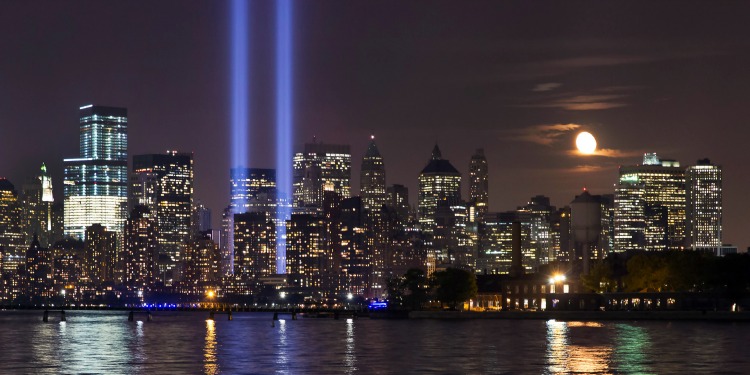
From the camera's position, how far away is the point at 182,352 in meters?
125

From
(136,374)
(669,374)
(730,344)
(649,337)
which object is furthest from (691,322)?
(136,374)

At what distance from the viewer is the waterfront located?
103000 millimetres

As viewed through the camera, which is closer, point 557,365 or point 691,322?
point 557,365

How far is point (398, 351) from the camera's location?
124500 mm

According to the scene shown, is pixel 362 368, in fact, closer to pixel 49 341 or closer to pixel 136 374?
pixel 136 374

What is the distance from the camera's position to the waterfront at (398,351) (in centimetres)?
10300

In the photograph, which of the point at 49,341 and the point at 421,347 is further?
the point at 49,341

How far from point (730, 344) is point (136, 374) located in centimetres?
5896

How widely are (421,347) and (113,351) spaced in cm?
2804

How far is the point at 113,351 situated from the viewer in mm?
128000

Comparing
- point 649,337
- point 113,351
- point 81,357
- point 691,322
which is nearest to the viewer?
point 81,357

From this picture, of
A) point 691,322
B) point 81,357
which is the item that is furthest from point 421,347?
point 691,322

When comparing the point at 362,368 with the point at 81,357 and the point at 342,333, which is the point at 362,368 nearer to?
the point at 81,357

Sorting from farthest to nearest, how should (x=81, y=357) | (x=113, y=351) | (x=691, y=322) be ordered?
1. (x=691, y=322)
2. (x=113, y=351)
3. (x=81, y=357)
